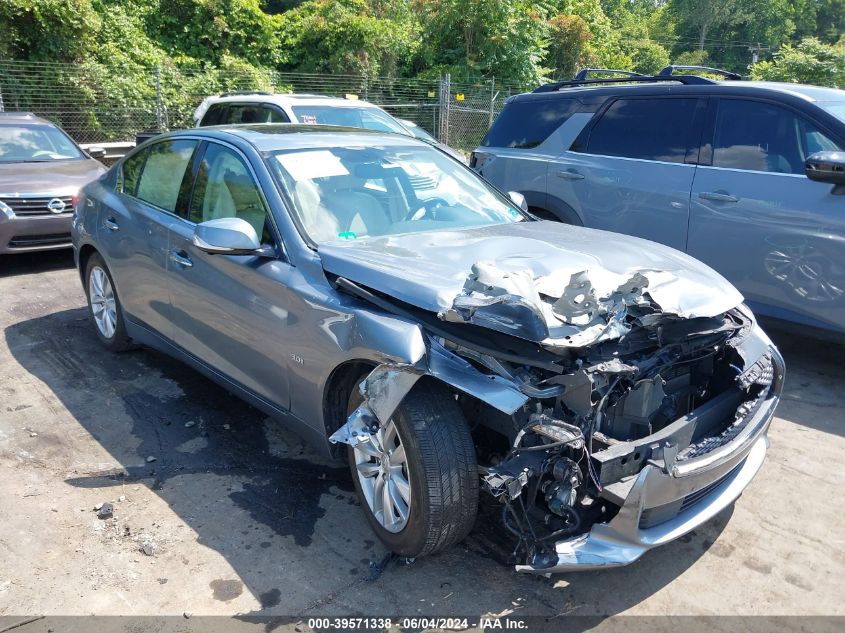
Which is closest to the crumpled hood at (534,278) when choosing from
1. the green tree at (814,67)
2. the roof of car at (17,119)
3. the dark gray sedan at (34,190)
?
the dark gray sedan at (34,190)

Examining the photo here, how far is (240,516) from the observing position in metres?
3.42

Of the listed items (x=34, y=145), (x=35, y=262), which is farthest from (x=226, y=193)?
(x=34, y=145)

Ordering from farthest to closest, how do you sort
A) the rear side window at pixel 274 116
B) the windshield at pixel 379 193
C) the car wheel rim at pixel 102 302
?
the rear side window at pixel 274 116 < the car wheel rim at pixel 102 302 < the windshield at pixel 379 193

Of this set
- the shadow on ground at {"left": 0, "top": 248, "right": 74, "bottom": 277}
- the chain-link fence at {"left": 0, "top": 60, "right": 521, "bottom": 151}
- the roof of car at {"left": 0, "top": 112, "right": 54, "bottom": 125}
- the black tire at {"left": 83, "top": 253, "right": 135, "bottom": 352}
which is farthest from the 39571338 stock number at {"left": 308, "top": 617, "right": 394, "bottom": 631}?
the chain-link fence at {"left": 0, "top": 60, "right": 521, "bottom": 151}

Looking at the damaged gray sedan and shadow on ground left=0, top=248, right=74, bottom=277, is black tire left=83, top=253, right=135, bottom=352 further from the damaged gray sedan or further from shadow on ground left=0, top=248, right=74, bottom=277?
shadow on ground left=0, top=248, right=74, bottom=277

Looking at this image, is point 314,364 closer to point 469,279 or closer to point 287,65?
point 469,279

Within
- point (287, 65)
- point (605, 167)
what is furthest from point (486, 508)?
point (287, 65)

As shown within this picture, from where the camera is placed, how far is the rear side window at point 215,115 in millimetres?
9609

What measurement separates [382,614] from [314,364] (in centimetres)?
112

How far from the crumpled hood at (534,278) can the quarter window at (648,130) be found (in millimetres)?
2078

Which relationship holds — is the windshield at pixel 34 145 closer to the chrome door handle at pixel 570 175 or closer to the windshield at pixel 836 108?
the chrome door handle at pixel 570 175

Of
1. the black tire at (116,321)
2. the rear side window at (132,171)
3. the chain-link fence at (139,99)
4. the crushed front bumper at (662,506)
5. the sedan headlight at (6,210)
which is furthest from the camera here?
the chain-link fence at (139,99)

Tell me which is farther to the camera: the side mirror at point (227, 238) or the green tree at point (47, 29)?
the green tree at point (47, 29)

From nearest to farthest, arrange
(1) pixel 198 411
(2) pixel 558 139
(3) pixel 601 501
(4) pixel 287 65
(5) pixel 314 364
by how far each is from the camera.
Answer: (3) pixel 601 501 < (5) pixel 314 364 < (1) pixel 198 411 < (2) pixel 558 139 < (4) pixel 287 65
